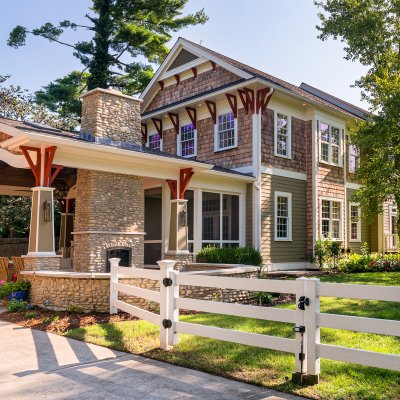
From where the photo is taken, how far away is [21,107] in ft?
88.3

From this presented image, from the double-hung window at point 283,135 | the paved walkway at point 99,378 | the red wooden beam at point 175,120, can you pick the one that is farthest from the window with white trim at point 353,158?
the paved walkway at point 99,378

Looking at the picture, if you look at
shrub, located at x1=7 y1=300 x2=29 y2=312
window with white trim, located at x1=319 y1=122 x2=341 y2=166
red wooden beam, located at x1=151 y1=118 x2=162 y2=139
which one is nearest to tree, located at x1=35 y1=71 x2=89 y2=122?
red wooden beam, located at x1=151 y1=118 x2=162 y2=139

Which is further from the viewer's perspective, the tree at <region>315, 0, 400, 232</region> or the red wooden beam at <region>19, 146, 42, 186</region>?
the tree at <region>315, 0, 400, 232</region>

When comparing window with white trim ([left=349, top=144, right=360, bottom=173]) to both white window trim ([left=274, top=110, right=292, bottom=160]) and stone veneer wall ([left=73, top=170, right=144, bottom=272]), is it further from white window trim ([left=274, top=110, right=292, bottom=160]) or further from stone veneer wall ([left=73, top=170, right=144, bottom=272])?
stone veneer wall ([left=73, top=170, right=144, bottom=272])

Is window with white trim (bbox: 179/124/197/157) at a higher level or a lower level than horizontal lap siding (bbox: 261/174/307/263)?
higher

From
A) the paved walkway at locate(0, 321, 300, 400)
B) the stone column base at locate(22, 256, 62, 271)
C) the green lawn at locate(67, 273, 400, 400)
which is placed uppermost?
the stone column base at locate(22, 256, 62, 271)

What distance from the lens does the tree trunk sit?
26.4 metres

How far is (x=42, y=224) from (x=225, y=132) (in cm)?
888

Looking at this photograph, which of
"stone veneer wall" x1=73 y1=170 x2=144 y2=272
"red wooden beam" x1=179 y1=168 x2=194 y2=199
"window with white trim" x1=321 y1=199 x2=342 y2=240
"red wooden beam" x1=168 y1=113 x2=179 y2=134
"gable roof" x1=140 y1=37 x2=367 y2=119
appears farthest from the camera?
"red wooden beam" x1=168 y1=113 x2=179 y2=134

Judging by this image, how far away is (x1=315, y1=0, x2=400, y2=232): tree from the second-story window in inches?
324

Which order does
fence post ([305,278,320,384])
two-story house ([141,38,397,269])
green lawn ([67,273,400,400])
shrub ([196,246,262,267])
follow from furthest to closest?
two-story house ([141,38,397,269]) < shrub ([196,246,262,267]) < fence post ([305,278,320,384]) < green lawn ([67,273,400,400])

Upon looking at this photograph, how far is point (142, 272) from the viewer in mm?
7492

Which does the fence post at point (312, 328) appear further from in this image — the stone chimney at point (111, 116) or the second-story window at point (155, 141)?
the second-story window at point (155, 141)

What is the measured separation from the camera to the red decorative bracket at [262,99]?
16.2 meters
